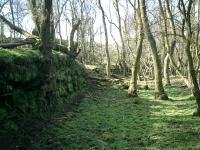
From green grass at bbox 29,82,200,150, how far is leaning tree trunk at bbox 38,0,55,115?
2.77ft

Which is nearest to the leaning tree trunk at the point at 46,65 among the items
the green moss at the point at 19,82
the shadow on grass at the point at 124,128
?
the green moss at the point at 19,82

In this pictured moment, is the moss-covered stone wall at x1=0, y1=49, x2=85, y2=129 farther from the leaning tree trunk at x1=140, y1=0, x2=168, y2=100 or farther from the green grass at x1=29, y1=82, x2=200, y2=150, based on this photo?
the leaning tree trunk at x1=140, y1=0, x2=168, y2=100

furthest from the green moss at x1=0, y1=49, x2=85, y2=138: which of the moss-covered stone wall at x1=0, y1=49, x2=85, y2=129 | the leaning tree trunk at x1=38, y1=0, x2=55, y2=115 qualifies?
the leaning tree trunk at x1=38, y1=0, x2=55, y2=115

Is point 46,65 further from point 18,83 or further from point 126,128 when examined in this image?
point 126,128

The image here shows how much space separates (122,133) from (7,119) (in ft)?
13.5

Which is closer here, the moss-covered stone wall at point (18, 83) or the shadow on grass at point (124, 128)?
the moss-covered stone wall at point (18, 83)

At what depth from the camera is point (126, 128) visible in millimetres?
11852

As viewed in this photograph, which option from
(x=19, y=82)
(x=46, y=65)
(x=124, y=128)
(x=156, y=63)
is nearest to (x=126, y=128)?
(x=124, y=128)

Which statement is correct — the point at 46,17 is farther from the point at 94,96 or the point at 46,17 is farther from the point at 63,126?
the point at 94,96

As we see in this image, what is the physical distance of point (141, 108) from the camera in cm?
1603

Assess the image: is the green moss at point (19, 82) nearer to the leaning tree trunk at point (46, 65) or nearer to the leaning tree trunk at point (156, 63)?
the leaning tree trunk at point (46, 65)

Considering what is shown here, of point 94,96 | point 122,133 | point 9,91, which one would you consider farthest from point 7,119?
point 94,96

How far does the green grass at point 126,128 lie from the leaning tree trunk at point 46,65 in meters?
0.84

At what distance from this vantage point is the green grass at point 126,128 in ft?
31.1
